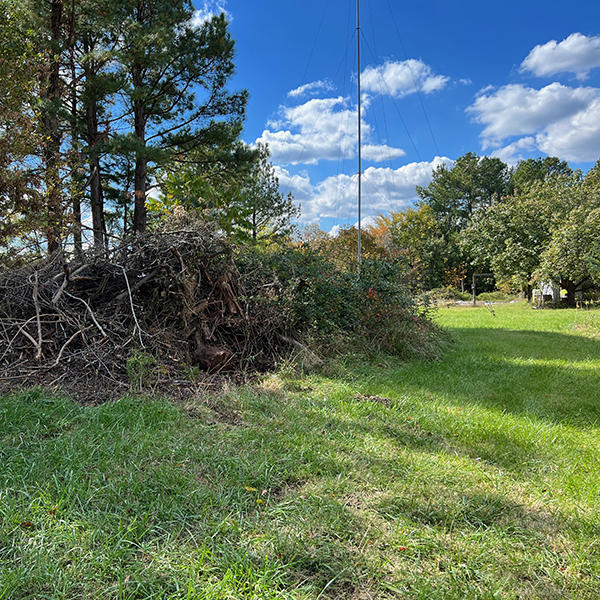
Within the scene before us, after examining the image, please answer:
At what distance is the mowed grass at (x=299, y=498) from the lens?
4.89 ft

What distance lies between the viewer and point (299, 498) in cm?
199

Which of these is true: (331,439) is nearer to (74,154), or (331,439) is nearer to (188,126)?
(74,154)

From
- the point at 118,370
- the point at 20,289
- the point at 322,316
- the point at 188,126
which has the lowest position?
the point at 118,370

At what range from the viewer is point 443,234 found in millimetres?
33031

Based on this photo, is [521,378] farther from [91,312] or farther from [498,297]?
[498,297]

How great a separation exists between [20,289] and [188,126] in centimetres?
883

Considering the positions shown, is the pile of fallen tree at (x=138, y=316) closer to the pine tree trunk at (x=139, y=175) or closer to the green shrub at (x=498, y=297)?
the pine tree trunk at (x=139, y=175)

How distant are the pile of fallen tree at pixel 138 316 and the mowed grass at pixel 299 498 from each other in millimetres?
579

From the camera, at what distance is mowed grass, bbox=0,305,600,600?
4.89 ft

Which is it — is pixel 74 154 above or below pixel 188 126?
below

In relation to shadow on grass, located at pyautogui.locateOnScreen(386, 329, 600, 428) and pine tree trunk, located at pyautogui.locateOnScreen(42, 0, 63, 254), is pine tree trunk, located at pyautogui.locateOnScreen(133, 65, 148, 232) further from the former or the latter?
shadow on grass, located at pyautogui.locateOnScreen(386, 329, 600, 428)

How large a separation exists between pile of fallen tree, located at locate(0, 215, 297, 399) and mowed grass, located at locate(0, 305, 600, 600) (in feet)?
1.90

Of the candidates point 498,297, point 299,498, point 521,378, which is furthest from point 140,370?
point 498,297

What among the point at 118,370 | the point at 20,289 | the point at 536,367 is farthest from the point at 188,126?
the point at 536,367
